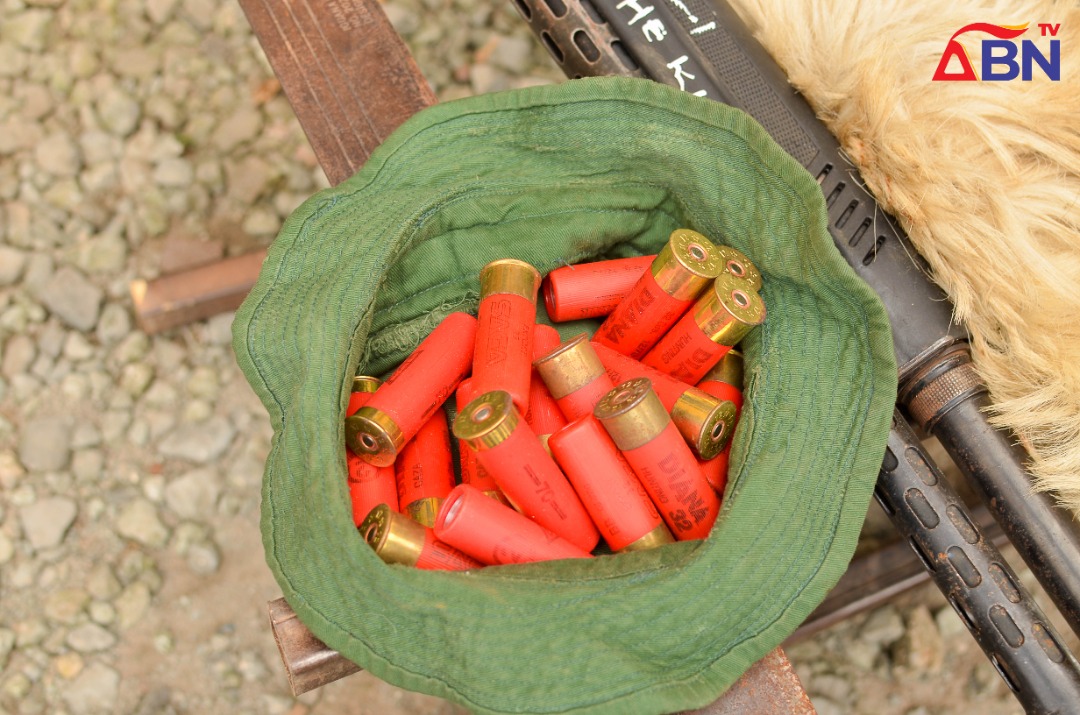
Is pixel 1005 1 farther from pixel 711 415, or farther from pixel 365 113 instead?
pixel 365 113

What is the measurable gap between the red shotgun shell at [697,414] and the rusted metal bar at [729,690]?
0.39 metres

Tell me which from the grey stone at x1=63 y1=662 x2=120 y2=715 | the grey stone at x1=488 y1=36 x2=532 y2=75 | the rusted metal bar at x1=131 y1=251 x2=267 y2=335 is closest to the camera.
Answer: the grey stone at x1=63 y1=662 x2=120 y2=715

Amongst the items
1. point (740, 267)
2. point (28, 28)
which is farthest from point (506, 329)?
point (28, 28)

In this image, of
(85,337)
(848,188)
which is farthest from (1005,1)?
(85,337)

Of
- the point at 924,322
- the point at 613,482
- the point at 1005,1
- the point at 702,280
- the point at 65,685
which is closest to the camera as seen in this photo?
the point at 613,482

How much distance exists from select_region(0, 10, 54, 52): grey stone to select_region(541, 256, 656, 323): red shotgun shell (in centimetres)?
254

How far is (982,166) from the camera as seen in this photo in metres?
1.92

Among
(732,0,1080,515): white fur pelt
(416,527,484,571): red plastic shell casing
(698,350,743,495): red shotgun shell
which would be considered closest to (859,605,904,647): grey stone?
(732,0,1080,515): white fur pelt

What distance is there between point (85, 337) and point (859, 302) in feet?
7.93

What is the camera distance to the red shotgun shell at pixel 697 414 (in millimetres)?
1621

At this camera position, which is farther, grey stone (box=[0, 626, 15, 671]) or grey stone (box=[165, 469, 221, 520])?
grey stone (box=[165, 469, 221, 520])

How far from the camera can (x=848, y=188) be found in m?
1.95

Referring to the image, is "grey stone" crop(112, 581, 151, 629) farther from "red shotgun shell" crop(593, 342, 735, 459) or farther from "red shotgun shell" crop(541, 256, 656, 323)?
"red shotgun shell" crop(593, 342, 735, 459)

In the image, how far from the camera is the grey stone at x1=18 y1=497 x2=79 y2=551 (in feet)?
8.69
